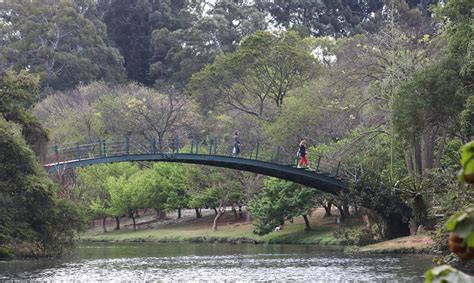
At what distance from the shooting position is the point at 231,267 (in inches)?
1006

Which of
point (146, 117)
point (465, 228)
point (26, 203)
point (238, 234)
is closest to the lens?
point (465, 228)

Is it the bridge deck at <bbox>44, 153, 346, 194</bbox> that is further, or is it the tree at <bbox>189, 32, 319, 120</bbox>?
the tree at <bbox>189, 32, 319, 120</bbox>

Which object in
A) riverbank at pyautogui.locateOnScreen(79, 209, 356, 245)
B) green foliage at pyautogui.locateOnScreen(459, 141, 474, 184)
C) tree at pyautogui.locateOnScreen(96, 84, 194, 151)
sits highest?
tree at pyautogui.locateOnScreen(96, 84, 194, 151)

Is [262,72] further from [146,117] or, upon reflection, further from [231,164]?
[231,164]

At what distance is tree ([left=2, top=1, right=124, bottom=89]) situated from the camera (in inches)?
2904

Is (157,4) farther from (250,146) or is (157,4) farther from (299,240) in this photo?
(299,240)

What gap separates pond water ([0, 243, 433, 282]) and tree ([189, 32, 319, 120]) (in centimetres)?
2403

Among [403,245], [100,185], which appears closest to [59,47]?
[100,185]

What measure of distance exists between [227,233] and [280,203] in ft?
22.5

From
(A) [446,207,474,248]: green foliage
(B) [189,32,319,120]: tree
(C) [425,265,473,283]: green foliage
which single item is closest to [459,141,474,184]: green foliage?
(A) [446,207,474,248]: green foliage

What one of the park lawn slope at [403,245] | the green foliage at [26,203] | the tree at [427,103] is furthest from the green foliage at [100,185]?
the tree at [427,103]

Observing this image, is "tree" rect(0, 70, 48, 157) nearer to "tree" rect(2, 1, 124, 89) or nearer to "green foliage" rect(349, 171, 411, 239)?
"green foliage" rect(349, 171, 411, 239)

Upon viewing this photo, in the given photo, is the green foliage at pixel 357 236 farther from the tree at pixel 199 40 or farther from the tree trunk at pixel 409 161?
the tree at pixel 199 40

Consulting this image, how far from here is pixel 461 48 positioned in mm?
26484
